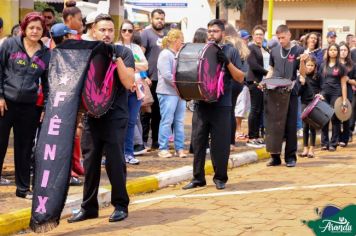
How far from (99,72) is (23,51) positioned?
1417 millimetres

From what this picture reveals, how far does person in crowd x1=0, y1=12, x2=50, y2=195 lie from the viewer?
7371mm

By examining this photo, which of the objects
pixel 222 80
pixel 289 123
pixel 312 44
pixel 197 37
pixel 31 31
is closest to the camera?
pixel 31 31

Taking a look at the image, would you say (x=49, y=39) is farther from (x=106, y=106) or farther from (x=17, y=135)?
(x=106, y=106)

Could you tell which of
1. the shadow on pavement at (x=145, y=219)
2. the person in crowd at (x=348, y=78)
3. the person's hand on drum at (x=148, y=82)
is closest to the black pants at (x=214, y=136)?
the shadow on pavement at (x=145, y=219)

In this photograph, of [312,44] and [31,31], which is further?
[312,44]

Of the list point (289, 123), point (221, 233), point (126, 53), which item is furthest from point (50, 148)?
point (289, 123)

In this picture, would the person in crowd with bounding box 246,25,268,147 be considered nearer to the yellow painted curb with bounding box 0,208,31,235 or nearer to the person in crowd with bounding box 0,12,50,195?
the person in crowd with bounding box 0,12,50,195

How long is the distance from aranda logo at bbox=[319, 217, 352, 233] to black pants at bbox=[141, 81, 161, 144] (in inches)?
282

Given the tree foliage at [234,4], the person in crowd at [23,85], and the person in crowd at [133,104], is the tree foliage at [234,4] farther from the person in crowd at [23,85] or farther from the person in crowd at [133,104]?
the person in crowd at [23,85]

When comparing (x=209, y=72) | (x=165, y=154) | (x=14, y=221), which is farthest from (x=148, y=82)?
(x=14, y=221)

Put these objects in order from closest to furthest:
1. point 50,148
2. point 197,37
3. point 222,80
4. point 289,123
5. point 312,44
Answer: point 50,148, point 222,80, point 197,37, point 289,123, point 312,44

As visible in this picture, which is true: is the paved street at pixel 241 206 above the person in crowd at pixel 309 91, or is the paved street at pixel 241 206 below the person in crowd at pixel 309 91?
below

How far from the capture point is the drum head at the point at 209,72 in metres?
7.99

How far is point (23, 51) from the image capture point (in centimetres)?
741
